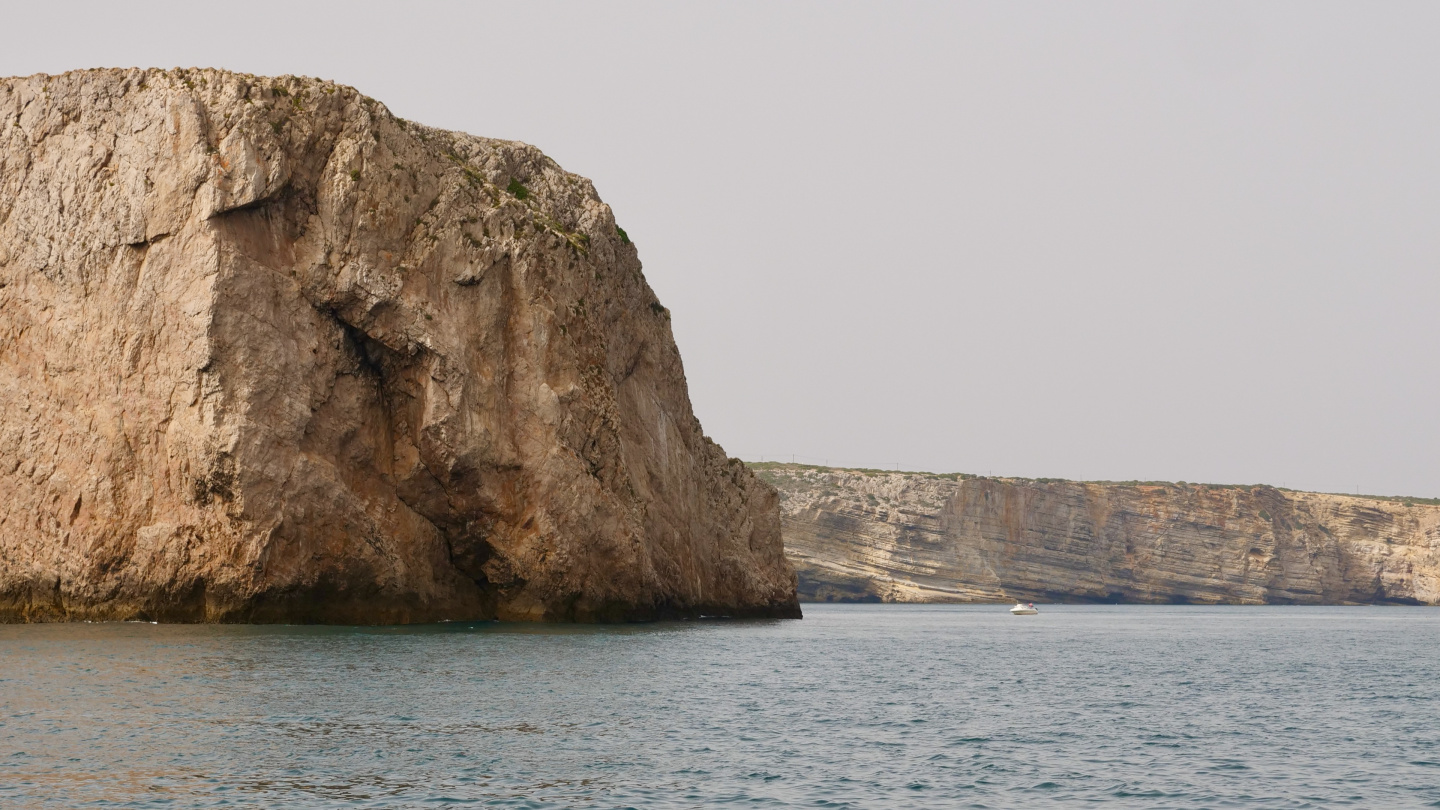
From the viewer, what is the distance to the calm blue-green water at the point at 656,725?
2097cm

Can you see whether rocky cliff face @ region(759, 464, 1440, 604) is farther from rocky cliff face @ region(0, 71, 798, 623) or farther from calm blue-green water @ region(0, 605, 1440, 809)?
calm blue-green water @ region(0, 605, 1440, 809)

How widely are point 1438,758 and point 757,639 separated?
106 ft

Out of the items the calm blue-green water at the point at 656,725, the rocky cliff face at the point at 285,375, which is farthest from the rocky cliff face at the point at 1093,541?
the calm blue-green water at the point at 656,725

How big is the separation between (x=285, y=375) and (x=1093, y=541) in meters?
112

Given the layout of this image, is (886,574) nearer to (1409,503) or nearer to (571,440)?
(1409,503)

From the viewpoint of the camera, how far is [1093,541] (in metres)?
145

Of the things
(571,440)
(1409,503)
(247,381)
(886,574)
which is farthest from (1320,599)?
(247,381)

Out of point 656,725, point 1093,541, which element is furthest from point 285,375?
point 1093,541

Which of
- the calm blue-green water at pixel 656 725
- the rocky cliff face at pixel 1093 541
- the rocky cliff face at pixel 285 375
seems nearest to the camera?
the calm blue-green water at pixel 656 725

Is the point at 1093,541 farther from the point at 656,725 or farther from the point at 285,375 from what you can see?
the point at 656,725

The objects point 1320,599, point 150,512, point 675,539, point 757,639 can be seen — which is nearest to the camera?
point 150,512

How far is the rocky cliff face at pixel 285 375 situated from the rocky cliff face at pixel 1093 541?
8061 centimetres

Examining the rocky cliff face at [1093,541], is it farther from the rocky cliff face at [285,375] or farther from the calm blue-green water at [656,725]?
the calm blue-green water at [656,725]

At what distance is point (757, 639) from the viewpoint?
55.8 m
